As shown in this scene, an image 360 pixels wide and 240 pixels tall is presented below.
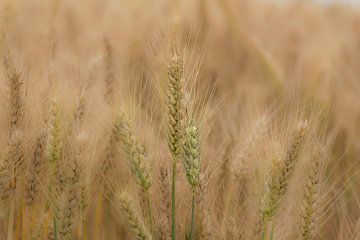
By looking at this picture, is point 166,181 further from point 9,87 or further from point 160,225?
point 9,87

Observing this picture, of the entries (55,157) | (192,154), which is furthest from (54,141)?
(192,154)

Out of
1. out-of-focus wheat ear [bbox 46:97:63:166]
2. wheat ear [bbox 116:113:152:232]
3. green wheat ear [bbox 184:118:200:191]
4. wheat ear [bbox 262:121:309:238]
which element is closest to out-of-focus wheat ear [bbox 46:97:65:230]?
out-of-focus wheat ear [bbox 46:97:63:166]

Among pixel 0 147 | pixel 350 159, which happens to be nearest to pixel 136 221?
pixel 0 147

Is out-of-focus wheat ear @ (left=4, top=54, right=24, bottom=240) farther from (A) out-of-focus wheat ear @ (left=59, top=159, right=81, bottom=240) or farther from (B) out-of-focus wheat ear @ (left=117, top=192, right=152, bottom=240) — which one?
(B) out-of-focus wheat ear @ (left=117, top=192, right=152, bottom=240)

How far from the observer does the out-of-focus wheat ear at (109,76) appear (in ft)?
4.37

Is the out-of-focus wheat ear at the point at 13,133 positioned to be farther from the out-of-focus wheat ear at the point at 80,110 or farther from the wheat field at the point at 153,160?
the out-of-focus wheat ear at the point at 80,110

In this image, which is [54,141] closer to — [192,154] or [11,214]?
[11,214]

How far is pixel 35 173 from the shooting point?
1083 mm

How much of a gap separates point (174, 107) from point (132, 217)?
8.2 inches

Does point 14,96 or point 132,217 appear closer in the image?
point 132,217

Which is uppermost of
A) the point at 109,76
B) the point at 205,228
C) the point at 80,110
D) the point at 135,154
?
the point at 109,76

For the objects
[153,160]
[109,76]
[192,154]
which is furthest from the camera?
[109,76]

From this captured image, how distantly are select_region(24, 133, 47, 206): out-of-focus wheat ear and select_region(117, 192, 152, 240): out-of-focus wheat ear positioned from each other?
0.19 meters

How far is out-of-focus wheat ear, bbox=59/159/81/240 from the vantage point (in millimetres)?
977
